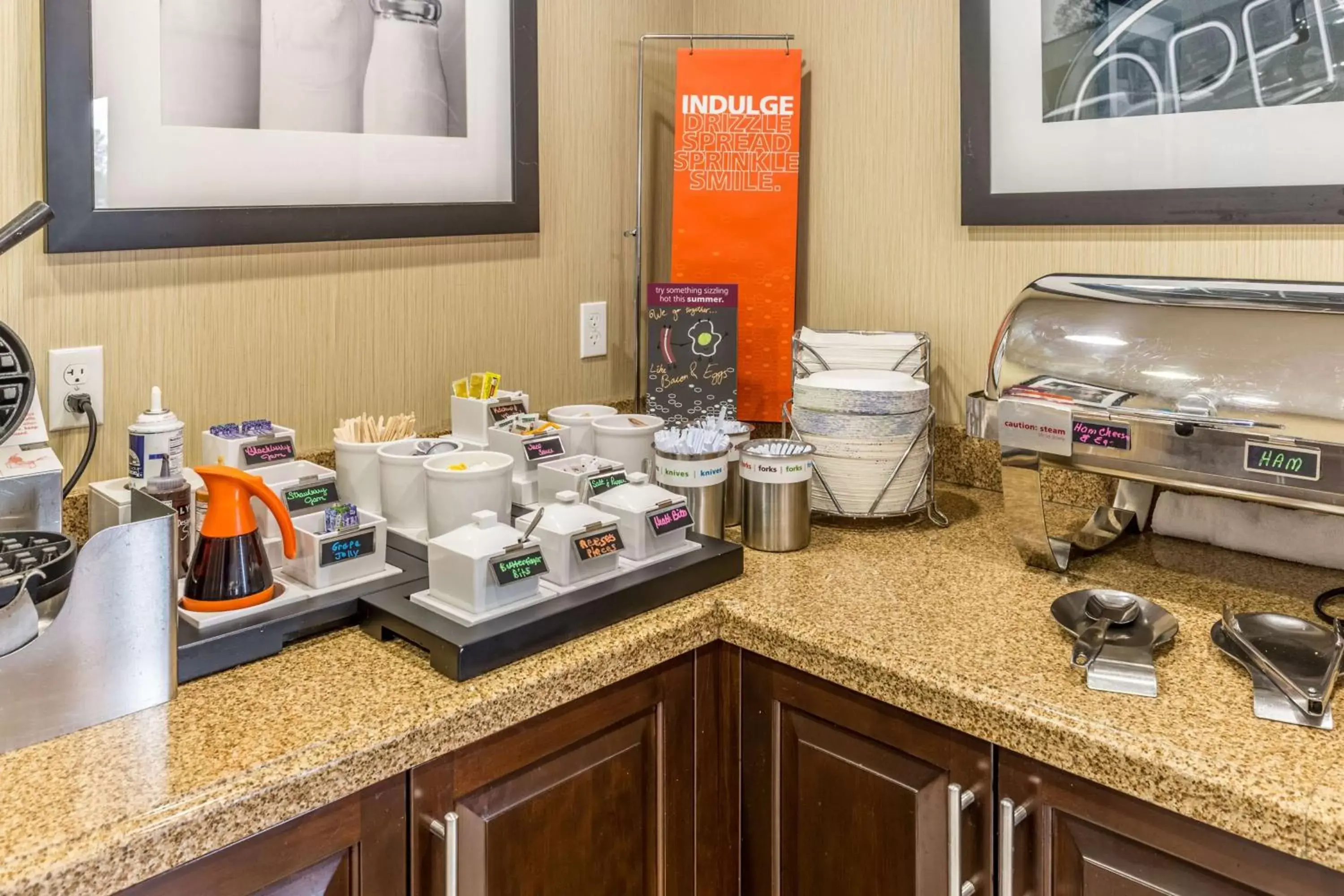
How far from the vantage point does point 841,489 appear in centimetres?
161

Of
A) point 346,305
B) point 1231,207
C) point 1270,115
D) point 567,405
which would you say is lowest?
point 567,405

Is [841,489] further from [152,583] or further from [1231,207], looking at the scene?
[152,583]

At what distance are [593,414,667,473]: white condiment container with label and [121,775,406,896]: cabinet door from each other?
663 millimetres

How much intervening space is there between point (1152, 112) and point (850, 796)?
1045 mm

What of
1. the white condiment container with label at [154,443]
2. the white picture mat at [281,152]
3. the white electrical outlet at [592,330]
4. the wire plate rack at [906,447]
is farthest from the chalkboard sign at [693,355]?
the white condiment container with label at [154,443]

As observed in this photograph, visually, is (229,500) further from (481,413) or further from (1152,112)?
(1152,112)

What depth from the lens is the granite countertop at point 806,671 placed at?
88 centimetres

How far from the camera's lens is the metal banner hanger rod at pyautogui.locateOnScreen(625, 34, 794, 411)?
1.94 m

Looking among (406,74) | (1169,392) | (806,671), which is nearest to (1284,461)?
(1169,392)

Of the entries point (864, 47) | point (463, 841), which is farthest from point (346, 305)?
point (864, 47)

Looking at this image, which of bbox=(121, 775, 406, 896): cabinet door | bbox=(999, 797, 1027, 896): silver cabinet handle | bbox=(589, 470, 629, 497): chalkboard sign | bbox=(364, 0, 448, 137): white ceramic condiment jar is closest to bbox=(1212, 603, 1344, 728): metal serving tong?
bbox=(999, 797, 1027, 896): silver cabinet handle

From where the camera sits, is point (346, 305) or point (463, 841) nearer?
point (463, 841)

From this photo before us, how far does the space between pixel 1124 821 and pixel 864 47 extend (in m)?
1.36

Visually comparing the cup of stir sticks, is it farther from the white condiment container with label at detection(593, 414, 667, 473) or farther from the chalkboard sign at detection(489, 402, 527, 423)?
the white condiment container with label at detection(593, 414, 667, 473)
